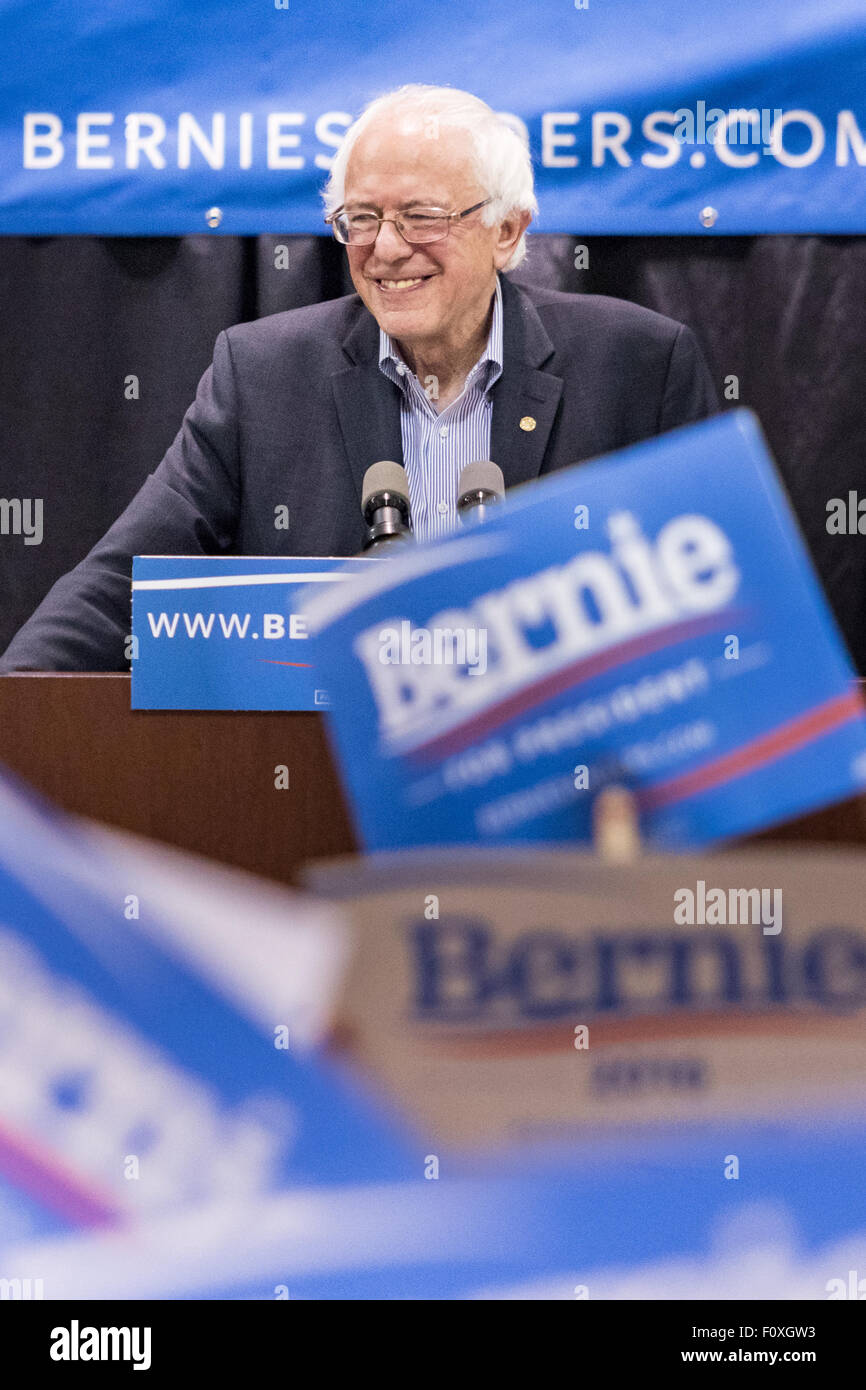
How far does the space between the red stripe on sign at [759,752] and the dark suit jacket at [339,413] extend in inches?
38.9

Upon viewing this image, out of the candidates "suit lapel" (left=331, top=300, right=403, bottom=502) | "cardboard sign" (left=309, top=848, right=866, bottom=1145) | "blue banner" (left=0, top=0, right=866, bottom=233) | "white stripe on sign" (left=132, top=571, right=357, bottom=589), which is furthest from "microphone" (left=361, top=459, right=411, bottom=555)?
"blue banner" (left=0, top=0, right=866, bottom=233)

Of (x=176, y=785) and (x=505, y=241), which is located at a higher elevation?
(x=505, y=241)

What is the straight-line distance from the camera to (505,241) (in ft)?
8.60

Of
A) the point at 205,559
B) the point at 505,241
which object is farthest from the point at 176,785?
the point at 505,241

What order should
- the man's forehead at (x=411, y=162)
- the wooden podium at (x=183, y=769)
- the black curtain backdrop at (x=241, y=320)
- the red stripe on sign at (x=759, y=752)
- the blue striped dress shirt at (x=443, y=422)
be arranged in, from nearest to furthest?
the red stripe on sign at (x=759, y=752)
the wooden podium at (x=183, y=769)
the man's forehead at (x=411, y=162)
the blue striped dress shirt at (x=443, y=422)
the black curtain backdrop at (x=241, y=320)

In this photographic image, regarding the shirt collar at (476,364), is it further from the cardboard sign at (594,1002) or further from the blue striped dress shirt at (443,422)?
the cardboard sign at (594,1002)

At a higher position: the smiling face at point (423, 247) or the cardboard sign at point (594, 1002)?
the smiling face at point (423, 247)

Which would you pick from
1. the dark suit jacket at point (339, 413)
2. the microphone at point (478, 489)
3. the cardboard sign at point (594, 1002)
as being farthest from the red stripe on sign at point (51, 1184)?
the dark suit jacket at point (339, 413)

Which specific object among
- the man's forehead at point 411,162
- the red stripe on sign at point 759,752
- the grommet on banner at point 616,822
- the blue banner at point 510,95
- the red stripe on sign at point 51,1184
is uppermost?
the blue banner at point 510,95

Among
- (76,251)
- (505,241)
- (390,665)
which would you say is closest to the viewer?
(390,665)

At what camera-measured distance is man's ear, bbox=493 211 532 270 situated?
2.60 meters

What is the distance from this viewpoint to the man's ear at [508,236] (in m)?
2.60

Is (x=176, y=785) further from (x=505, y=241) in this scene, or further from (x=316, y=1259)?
(x=505, y=241)

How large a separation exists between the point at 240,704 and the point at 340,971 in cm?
35
